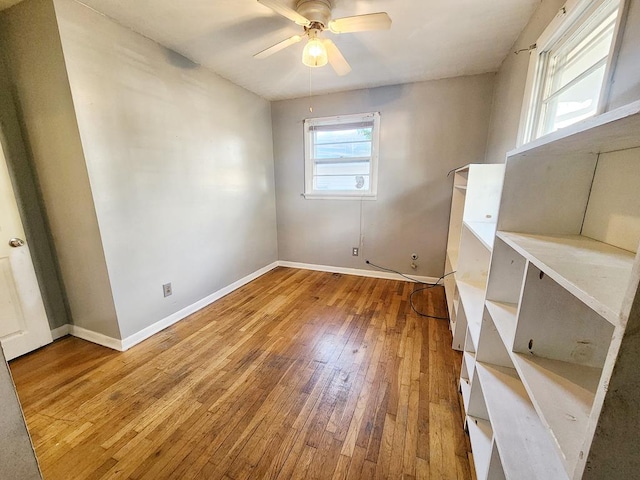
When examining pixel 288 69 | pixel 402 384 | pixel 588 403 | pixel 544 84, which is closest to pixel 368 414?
pixel 402 384

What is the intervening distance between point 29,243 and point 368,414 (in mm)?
2766

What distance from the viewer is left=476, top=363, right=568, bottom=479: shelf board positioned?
723mm

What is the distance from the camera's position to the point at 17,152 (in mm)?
1847

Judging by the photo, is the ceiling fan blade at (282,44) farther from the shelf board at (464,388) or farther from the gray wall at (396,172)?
the shelf board at (464,388)

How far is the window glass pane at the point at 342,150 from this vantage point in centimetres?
329

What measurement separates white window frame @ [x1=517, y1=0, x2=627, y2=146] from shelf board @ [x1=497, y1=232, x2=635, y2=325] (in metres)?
0.59

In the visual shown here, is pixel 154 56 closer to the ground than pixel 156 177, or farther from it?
farther from it

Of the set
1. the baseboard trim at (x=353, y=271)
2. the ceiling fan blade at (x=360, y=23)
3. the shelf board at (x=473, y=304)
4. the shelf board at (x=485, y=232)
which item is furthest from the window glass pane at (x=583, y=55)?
the baseboard trim at (x=353, y=271)

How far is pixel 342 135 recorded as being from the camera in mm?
3365

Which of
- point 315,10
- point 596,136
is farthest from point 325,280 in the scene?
point 596,136

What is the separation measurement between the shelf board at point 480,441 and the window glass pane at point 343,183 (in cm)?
266

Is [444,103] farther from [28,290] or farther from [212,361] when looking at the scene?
[28,290]

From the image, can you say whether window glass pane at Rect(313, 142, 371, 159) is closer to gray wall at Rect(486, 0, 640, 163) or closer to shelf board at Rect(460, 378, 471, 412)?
gray wall at Rect(486, 0, 640, 163)

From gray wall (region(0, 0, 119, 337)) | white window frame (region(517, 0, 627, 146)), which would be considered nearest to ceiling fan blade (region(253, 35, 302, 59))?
gray wall (region(0, 0, 119, 337))
